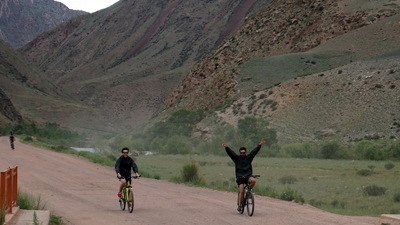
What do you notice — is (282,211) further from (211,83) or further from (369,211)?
(211,83)

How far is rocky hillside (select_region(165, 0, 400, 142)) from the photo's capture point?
70875mm

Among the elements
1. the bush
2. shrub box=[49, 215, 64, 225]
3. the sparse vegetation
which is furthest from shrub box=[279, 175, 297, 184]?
the sparse vegetation

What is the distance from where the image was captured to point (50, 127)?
119 meters

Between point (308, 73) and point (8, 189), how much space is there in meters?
77.5

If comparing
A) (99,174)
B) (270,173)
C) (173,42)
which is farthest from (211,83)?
(173,42)

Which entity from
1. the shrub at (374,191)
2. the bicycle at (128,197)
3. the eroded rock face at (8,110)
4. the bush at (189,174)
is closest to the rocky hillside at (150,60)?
the eroded rock face at (8,110)

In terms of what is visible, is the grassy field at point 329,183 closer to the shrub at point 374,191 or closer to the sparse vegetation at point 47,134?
the shrub at point 374,191

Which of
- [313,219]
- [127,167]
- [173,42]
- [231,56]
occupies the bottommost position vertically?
[313,219]

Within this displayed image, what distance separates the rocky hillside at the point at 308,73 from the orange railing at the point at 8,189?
177ft

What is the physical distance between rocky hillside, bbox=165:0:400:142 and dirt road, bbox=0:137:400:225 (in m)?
43.1

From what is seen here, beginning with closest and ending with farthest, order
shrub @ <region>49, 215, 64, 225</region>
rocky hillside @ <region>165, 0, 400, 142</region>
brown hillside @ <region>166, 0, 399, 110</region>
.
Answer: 1. shrub @ <region>49, 215, 64, 225</region>
2. rocky hillside @ <region>165, 0, 400, 142</region>
3. brown hillside @ <region>166, 0, 399, 110</region>

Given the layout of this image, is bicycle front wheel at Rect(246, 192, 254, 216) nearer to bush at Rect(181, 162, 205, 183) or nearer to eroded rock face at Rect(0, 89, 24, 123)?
bush at Rect(181, 162, 205, 183)

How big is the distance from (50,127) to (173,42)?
6277 cm

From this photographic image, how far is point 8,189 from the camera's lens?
1345 centimetres
